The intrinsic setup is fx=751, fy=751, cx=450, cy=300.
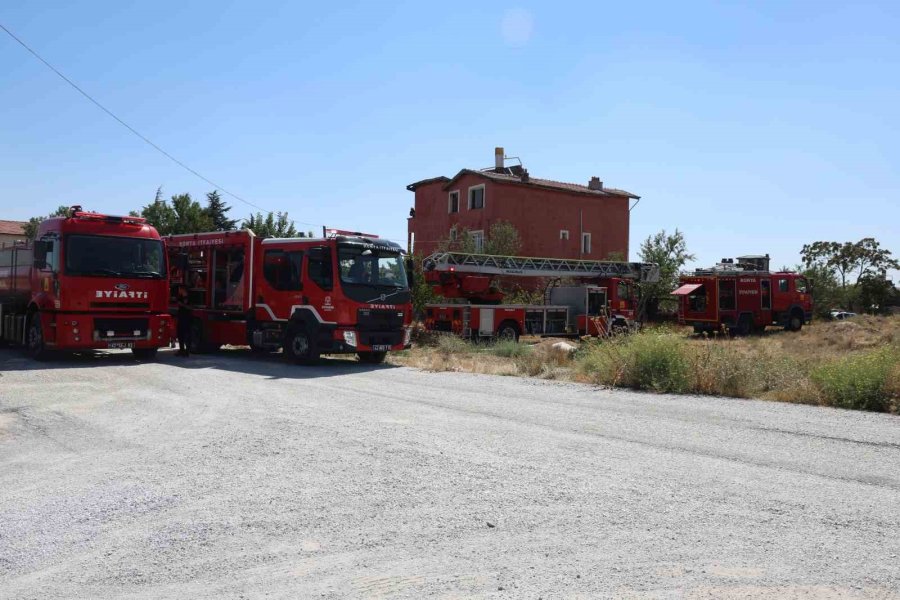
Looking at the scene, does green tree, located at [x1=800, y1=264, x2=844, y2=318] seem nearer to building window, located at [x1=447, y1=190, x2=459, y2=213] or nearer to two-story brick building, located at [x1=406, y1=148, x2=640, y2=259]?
two-story brick building, located at [x1=406, y1=148, x2=640, y2=259]

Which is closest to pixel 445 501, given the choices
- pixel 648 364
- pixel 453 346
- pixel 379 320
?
pixel 648 364

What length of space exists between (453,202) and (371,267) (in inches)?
1093

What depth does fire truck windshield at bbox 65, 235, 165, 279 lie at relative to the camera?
53.4 feet

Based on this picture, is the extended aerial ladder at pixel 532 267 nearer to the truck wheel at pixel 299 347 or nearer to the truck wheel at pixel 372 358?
the truck wheel at pixel 372 358

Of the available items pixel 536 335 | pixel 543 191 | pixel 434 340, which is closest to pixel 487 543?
pixel 434 340

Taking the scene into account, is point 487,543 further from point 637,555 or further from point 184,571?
point 184,571

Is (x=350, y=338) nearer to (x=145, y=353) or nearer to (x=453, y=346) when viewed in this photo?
(x=453, y=346)

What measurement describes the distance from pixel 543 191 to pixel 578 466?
37.2 meters

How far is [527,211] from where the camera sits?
42469 mm

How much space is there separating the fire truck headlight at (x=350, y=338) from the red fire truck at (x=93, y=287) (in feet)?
14.4

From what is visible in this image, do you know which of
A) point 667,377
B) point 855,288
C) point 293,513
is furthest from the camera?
point 855,288

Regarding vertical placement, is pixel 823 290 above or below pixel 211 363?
above

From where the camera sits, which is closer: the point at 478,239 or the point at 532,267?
the point at 532,267

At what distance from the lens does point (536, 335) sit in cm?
2658
